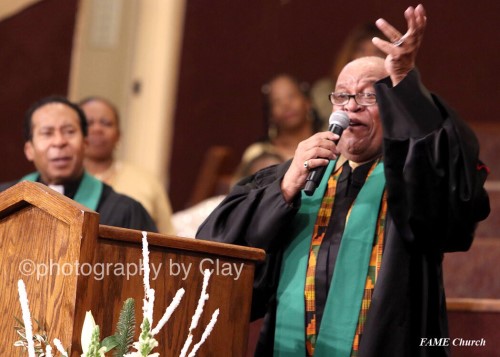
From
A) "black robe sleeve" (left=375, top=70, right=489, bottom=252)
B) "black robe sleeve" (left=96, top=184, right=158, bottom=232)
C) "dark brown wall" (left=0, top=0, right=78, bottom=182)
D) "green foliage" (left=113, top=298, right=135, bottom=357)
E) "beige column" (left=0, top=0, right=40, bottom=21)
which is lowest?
"green foliage" (left=113, top=298, right=135, bottom=357)

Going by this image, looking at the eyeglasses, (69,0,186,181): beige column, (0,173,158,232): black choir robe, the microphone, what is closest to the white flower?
the microphone

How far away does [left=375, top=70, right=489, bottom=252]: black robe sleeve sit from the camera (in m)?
2.89

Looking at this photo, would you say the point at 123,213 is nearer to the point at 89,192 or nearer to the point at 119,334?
the point at 89,192

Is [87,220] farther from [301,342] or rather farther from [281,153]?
[281,153]

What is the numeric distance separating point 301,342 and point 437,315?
0.38 meters

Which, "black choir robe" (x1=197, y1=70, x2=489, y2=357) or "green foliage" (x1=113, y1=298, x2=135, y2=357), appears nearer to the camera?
"green foliage" (x1=113, y1=298, x2=135, y2=357)

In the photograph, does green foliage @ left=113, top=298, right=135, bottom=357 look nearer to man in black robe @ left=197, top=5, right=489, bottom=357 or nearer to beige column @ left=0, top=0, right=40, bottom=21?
man in black robe @ left=197, top=5, right=489, bottom=357

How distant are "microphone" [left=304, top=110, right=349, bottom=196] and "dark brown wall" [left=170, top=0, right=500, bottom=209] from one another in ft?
15.7

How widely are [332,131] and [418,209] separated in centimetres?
33

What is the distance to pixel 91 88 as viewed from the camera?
7.91m

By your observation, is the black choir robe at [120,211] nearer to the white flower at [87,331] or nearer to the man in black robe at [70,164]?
the man in black robe at [70,164]

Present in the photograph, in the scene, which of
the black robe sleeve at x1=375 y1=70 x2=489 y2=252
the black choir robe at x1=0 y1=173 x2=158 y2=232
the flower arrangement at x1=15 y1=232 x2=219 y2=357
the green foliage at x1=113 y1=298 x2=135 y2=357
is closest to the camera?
the flower arrangement at x1=15 y1=232 x2=219 y2=357

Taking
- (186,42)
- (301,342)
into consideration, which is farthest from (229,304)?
(186,42)

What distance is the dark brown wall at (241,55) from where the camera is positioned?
8.06 m
